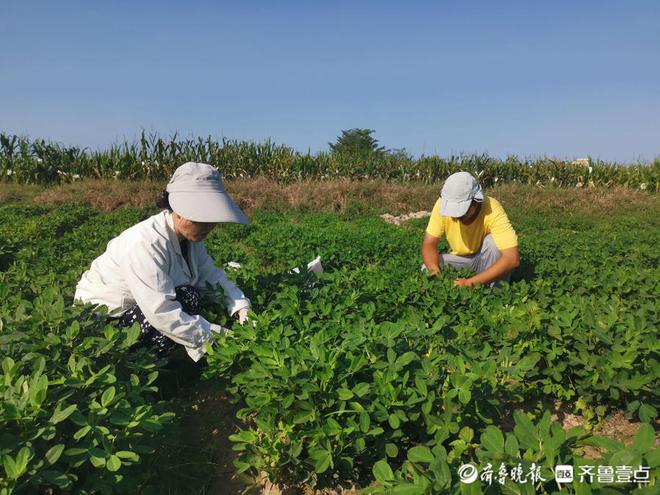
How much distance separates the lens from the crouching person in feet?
9.12

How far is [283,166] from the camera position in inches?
772

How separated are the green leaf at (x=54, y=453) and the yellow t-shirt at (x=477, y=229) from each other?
13.4 ft

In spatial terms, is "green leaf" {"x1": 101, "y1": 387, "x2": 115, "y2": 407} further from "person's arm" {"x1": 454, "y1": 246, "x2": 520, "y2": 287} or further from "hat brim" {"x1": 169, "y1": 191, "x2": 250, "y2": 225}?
"person's arm" {"x1": 454, "y1": 246, "x2": 520, "y2": 287}

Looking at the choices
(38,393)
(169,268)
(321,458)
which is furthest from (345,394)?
(169,268)

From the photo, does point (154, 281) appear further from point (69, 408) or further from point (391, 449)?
point (391, 449)

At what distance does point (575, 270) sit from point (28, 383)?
4756 millimetres

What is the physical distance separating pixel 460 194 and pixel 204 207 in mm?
2706

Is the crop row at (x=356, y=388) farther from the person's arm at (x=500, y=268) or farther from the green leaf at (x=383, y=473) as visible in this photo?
the person's arm at (x=500, y=268)

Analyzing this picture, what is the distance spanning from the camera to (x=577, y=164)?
22578mm

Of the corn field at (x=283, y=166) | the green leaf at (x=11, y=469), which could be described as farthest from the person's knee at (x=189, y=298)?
the corn field at (x=283, y=166)

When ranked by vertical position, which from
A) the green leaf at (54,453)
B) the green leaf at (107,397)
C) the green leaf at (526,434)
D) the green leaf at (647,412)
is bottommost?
the green leaf at (647,412)

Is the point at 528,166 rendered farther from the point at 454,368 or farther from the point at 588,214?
the point at 454,368

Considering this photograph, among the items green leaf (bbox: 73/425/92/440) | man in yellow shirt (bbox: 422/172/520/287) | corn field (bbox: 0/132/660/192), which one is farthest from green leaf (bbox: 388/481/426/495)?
corn field (bbox: 0/132/660/192)

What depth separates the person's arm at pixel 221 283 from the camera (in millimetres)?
3260
